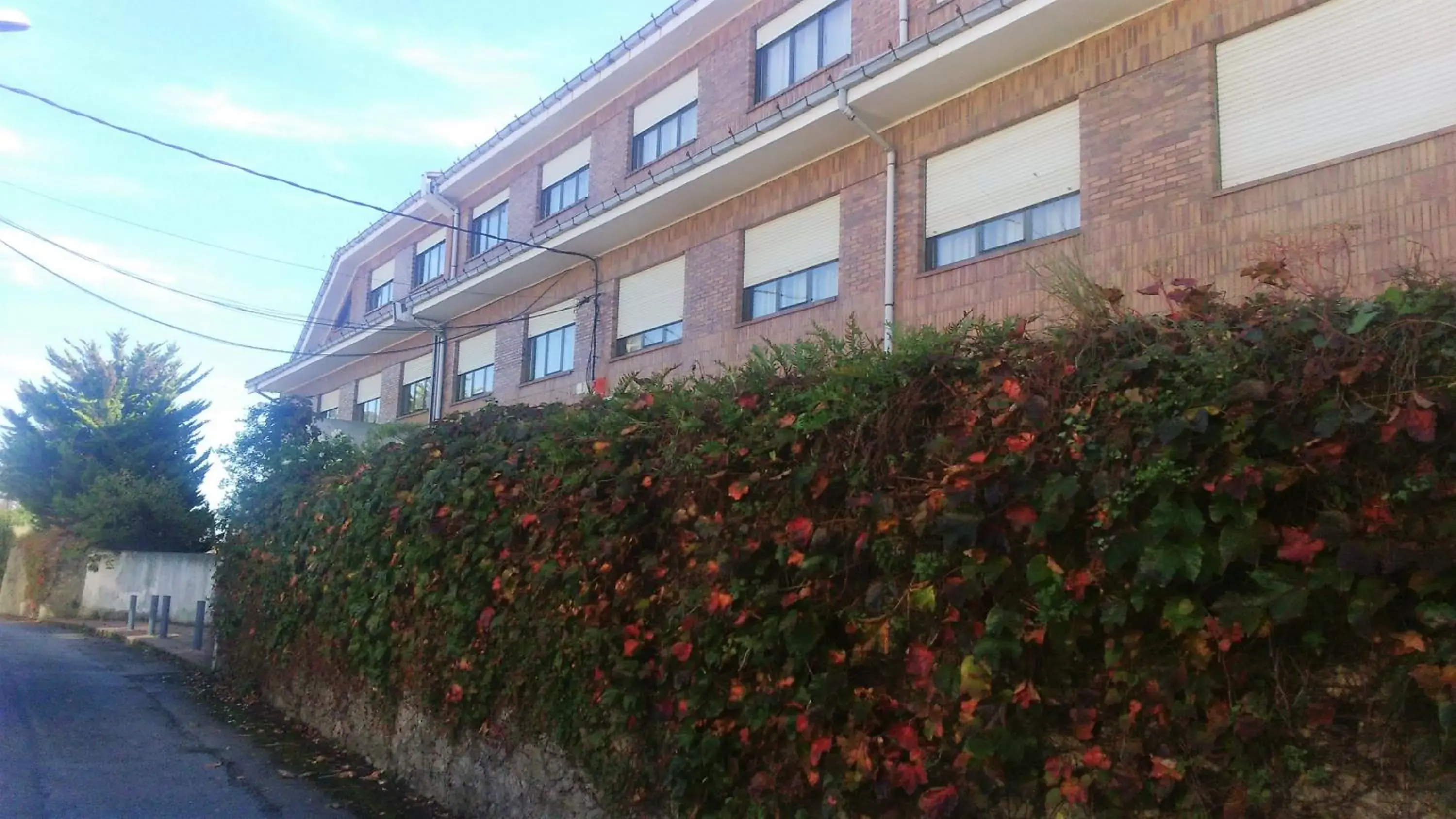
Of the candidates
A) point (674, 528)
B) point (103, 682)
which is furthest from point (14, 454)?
point (674, 528)

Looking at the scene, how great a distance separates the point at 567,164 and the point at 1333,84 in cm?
1325

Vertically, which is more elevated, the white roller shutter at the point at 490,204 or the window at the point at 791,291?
the white roller shutter at the point at 490,204

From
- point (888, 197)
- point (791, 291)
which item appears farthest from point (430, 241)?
point (888, 197)

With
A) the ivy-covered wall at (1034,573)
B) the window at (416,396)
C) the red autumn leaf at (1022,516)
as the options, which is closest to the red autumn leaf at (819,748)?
the ivy-covered wall at (1034,573)

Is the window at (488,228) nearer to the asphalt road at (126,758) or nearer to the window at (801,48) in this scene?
the window at (801,48)

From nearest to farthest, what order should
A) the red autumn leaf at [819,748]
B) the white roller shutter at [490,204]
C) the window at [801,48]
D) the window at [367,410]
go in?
the red autumn leaf at [819,748] → the window at [801,48] → the white roller shutter at [490,204] → the window at [367,410]

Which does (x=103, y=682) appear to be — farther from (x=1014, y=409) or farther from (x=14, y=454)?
(x=14, y=454)

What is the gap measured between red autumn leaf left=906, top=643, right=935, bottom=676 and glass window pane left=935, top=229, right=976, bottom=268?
7.64 metres

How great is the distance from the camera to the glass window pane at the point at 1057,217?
976 cm

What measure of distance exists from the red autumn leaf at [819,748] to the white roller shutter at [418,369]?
1948cm

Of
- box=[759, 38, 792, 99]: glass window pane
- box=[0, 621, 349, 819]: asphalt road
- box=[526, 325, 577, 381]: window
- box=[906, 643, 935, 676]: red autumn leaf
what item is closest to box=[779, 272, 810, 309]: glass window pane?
box=[759, 38, 792, 99]: glass window pane

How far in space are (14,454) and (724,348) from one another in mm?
26932

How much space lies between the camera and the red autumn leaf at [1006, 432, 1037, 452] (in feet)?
11.1

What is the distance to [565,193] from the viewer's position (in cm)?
1880
